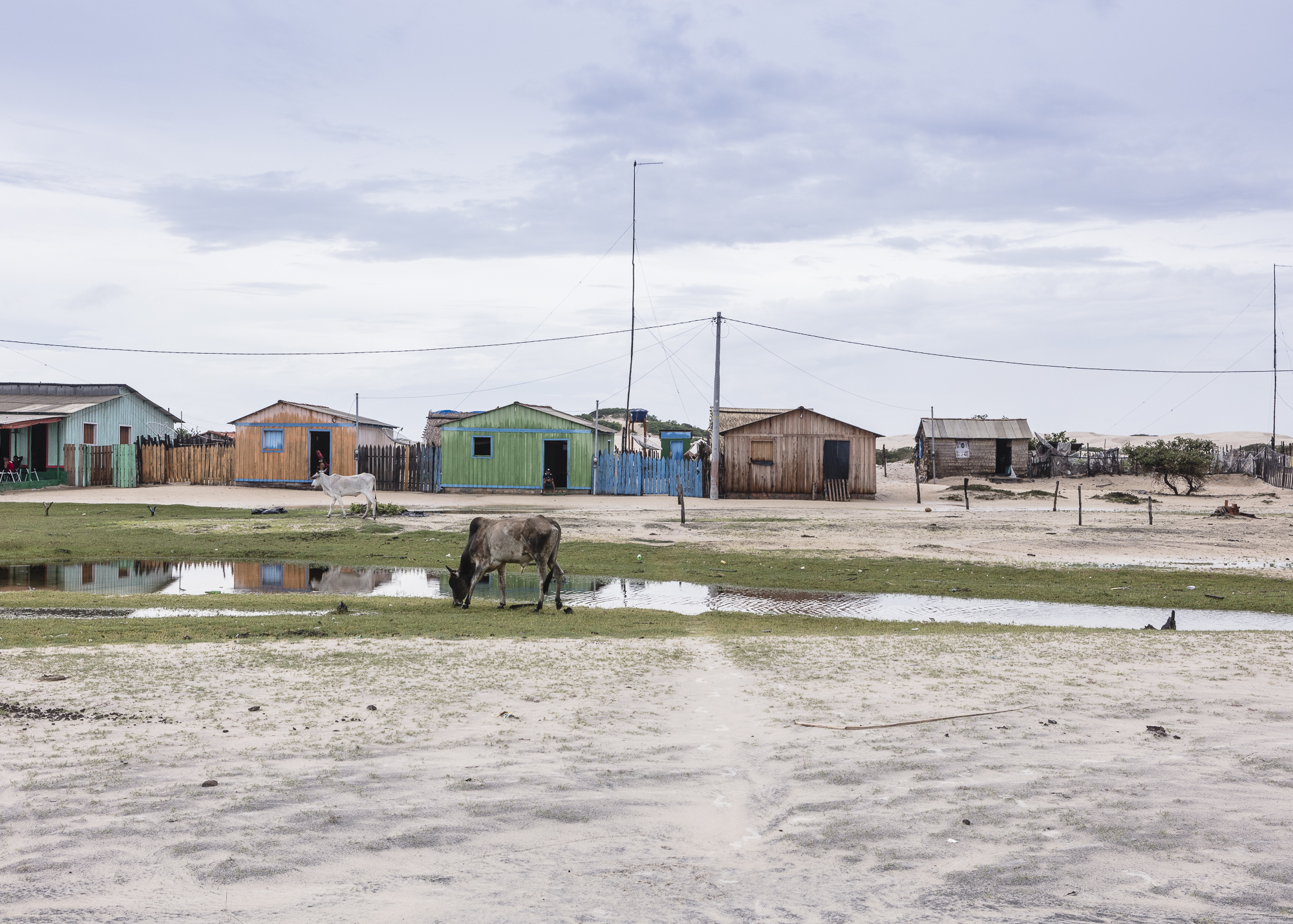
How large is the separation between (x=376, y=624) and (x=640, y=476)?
104ft

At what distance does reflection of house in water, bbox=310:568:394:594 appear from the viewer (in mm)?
17438

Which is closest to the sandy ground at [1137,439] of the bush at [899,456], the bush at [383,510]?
the bush at [899,456]

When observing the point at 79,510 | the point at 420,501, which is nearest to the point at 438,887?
the point at 79,510

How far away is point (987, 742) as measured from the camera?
699 cm

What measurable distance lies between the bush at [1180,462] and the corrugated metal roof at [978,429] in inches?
325

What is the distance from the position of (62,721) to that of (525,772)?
3538 millimetres

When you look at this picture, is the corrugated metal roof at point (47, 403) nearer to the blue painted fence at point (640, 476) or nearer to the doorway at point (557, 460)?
the doorway at point (557, 460)

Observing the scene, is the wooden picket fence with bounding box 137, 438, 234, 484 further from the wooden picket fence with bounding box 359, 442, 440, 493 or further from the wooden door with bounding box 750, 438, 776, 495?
the wooden door with bounding box 750, 438, 776, 495

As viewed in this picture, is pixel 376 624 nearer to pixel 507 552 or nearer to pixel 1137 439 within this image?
pixel 507 552

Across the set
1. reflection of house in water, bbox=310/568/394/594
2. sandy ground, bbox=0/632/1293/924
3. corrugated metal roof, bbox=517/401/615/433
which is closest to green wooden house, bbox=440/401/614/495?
corrugated metal roof, bbox=517/401/615/433

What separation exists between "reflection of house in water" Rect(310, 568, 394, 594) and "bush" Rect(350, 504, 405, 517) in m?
10.8

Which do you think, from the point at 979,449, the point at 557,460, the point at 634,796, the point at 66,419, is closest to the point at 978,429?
the point at 979,449

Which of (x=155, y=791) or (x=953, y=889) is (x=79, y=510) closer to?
(x=155, y=791)

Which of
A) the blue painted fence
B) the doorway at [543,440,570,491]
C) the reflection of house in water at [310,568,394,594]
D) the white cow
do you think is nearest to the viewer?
the reflection of house in water at [310,568,394,594]
